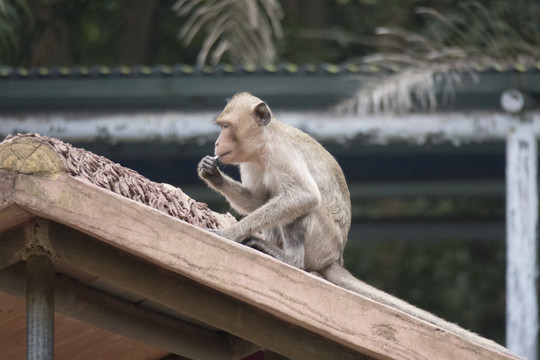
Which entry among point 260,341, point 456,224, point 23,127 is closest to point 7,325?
point 260,341

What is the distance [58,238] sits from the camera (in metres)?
2.71

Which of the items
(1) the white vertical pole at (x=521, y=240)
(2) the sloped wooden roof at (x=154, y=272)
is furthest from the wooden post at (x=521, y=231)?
(2) the sloped wooden roof at (x=154, y=272)

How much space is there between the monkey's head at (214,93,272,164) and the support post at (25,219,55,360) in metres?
1.32

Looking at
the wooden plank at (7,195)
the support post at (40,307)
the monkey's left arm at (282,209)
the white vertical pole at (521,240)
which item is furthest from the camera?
the white vertical pole at (521,240)

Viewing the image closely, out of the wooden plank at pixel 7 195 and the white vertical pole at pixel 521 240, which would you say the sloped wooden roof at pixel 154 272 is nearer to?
the wooden plank at pixel 7 195

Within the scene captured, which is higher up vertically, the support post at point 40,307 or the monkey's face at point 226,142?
the monkey's face at point 226,142

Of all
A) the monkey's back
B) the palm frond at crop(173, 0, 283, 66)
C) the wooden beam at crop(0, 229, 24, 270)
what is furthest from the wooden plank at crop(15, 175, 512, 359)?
the palm frond at crop(173, 0, 283, 66)

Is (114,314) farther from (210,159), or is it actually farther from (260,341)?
(210,159)

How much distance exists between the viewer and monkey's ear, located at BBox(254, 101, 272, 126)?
405cm

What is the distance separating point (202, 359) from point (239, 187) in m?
1.06

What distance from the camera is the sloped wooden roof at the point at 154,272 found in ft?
8.05

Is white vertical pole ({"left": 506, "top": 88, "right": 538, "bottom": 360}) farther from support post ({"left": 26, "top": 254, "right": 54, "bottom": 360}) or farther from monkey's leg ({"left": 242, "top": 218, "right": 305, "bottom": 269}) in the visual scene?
support post ({"left": 26, "top": 254, "right": 54, "bottom": 360})

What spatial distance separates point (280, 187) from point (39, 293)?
1500 millimetres

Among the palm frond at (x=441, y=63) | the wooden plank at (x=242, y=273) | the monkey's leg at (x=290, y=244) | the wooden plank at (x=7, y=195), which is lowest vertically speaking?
the wooden plank at (x=242, y=273)
